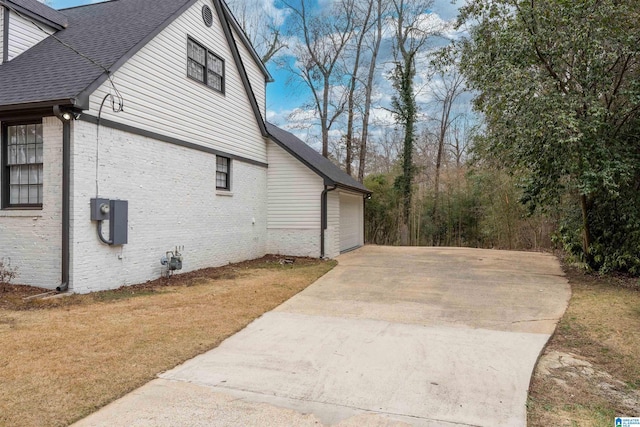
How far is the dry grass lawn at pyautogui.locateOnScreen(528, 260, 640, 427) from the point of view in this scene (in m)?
3.19

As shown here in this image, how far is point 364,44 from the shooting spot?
23.1 metres

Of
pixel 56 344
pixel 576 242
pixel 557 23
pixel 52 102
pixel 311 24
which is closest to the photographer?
pixel 56 344

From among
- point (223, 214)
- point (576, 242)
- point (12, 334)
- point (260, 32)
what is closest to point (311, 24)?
point (260, 32)

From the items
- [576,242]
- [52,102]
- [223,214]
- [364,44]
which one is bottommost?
[576,242]

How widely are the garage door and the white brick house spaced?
8.63 feet

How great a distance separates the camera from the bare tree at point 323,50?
75.0ft

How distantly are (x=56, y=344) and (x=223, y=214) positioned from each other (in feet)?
22.4

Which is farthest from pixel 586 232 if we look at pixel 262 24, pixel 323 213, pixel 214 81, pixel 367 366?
pixel 262 24

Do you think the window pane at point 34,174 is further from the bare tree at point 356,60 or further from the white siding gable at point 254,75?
the bare tree at point 356,60

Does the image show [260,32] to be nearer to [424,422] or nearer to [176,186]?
[176,186]

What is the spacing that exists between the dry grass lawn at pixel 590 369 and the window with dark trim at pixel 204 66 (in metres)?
9.24

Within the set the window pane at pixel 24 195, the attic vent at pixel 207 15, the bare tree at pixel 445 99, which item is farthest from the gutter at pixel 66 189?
the bare tree at pixel 445 99

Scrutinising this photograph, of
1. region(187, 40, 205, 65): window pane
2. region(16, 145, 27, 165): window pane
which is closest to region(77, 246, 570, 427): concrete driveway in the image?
region(16, 145, 27, 165): window pane

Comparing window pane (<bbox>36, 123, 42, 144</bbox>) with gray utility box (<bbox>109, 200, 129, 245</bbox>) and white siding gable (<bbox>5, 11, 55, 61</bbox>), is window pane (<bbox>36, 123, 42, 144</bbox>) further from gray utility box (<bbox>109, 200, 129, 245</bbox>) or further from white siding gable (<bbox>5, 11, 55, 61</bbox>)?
white siding gable (<bbox>5, 11, 55, 61</bbox>)
